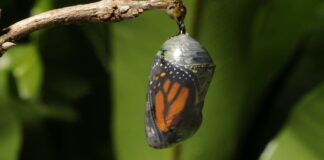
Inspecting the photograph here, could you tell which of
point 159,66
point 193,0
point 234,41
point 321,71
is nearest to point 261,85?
point 321,71

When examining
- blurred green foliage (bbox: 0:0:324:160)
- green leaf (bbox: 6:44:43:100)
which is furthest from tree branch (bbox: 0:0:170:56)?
green leaf (bbox: 6:44:43:100)

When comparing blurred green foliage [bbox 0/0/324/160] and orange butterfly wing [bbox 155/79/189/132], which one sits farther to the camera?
blurred green foliage [bbox 0/0/324/160]

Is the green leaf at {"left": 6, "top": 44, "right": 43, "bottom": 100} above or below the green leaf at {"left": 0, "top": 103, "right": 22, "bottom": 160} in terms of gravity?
above

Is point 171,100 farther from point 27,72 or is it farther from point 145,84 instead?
point 27,72

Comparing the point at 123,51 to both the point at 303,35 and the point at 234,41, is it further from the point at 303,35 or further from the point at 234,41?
the point at 303,35

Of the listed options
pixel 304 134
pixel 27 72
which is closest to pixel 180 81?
pixel 304 134

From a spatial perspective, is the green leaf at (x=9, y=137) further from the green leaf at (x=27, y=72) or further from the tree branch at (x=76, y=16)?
the tree branch at (x=76, y=16)

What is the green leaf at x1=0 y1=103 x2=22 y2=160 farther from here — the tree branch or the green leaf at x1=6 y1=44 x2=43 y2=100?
the tree branch

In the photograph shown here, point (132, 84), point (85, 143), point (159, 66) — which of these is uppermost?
point (159, 66)

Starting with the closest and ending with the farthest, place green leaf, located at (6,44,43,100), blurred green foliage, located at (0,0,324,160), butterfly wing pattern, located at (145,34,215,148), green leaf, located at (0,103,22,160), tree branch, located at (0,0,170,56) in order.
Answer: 1. tree branch, located at (0,0,170,56)
2. butterfly wing pattern, located at (145,34,215,148)
3. blurred green foliage, located at (0,0,324,160)
4. green leaf, located at (0,103,22,160)
5. green leaf, located at (6,44,43,100)
